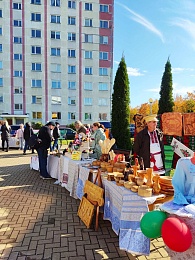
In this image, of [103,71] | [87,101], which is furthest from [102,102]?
[103,71]

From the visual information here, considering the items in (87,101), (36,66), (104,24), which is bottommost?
(87,101)

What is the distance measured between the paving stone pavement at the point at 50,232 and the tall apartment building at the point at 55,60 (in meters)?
24.7

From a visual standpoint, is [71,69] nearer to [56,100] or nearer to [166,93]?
[56,100]

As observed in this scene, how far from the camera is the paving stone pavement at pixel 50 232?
2883 millimetres

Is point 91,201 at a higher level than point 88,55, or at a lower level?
lower

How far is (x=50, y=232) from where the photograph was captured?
3.44 meters

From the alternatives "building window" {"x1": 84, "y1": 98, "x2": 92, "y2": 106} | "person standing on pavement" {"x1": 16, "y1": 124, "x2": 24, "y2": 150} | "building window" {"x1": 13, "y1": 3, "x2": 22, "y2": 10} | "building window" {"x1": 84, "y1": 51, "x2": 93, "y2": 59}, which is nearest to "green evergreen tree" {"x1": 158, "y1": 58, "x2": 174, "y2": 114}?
"person standing on pavement" {"x1": 16, "y1": 124, "x2": 24, "y2": 150}

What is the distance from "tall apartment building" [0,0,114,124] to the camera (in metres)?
28.4

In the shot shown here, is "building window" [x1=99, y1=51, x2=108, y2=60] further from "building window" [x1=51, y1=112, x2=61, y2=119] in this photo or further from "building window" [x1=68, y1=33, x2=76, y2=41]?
"building window" [x1=51, y1=112, x2=61, y2=119]

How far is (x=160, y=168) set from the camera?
377 cm

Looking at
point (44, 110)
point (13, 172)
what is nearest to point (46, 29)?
point (44, 110)

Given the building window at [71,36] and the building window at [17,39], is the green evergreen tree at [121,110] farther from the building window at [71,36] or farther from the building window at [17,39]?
the building window at [17,39]

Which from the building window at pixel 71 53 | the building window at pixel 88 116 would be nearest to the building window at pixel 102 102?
the building window at pixel 88 116

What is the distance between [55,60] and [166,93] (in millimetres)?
17787
